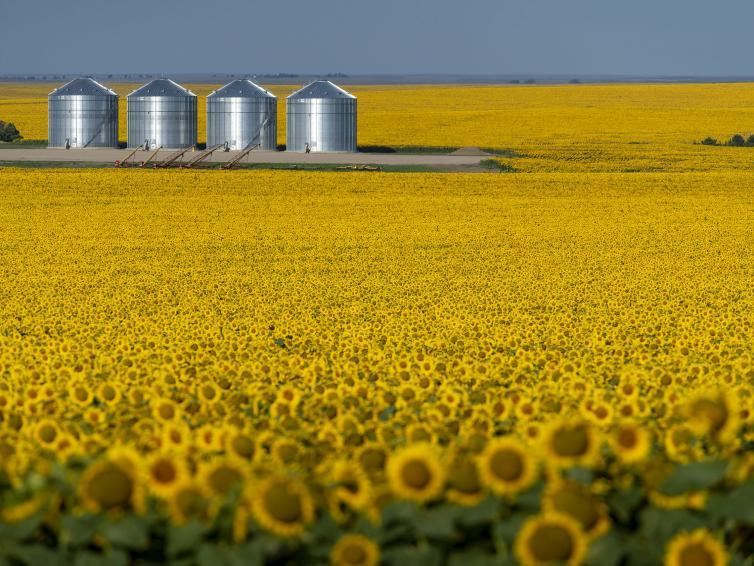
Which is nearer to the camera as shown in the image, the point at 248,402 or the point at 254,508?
the point at 254,508

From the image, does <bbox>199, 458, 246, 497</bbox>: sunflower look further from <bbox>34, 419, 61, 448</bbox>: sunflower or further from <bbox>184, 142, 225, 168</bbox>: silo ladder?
<bbox>184, 142, 225, 168</bbox>: silo ladder

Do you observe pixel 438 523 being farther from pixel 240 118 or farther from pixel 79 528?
pixel 240 118

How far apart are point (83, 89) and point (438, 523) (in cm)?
7671

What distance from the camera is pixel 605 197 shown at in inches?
1743

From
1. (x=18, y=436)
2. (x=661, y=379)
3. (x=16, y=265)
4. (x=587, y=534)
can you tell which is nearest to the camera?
(x=587, y=534)

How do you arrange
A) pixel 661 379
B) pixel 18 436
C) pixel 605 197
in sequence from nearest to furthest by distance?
1. pixel 18 436
2. pixel 661 379
3. pixel 605 197

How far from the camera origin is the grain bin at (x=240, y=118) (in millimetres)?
73625

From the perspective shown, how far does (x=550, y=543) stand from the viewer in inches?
136

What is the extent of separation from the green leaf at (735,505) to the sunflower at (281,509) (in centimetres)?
141

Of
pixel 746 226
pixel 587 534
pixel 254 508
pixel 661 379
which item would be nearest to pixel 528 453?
pixel 587 534

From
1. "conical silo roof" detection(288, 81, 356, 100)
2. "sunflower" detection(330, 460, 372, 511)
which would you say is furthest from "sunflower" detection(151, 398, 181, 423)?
"conical silo roof" detection(288, 81, 356, 100)

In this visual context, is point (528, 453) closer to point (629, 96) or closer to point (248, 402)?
point (248, 402)

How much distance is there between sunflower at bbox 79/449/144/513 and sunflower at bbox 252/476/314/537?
0.42 metres

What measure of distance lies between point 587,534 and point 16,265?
2153cm
